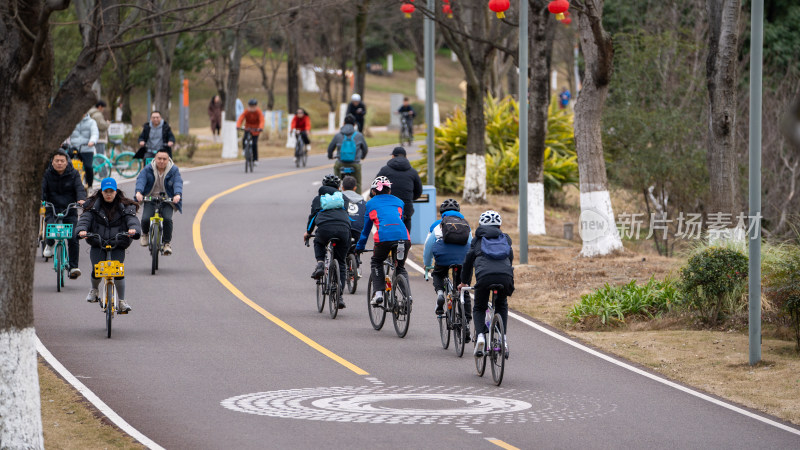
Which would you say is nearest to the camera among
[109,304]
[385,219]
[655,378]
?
[655,378]

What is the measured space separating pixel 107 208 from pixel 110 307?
1.37 meters

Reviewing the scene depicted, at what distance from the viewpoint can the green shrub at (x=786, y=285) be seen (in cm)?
1388

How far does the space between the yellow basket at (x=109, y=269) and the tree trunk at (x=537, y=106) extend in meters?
13.0

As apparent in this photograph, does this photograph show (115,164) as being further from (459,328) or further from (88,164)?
(459,328)

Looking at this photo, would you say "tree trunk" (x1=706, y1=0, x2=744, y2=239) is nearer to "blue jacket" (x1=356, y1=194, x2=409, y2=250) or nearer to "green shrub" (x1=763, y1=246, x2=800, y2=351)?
"green shrub" (x1=763, y1=246, x2=800, y2=351)

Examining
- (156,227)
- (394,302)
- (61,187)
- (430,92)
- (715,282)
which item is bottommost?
(394,302)

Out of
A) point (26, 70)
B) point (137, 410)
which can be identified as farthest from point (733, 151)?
point (26, 70)

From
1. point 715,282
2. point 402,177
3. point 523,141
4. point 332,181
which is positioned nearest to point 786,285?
point 715,282

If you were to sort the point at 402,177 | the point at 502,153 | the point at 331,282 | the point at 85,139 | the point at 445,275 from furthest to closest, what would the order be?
the point at 502,153
the point at 85,139
the point at 402,177
the point at 331,282
the point at 445,275

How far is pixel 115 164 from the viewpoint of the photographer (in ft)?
102

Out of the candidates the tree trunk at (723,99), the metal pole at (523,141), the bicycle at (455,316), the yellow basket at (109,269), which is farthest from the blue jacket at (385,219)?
the tree trunk at (723,99)

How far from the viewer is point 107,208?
46.9 feet

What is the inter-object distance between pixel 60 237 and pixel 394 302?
485 centimetres

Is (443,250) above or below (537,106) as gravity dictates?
below
